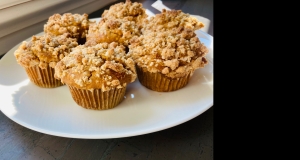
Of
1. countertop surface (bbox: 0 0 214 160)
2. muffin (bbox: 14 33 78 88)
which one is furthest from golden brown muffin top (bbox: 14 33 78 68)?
countertop surface (bbox: 0 0 214 160)

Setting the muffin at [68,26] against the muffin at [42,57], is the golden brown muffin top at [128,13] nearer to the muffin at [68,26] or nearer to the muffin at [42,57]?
the muffin at [68,26]

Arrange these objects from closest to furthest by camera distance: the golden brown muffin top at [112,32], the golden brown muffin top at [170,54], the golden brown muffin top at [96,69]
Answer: the golden brown muffin top at [96,69] → the golden brown muffin top at [170,54] → the golden brown muffin top at [112,32]

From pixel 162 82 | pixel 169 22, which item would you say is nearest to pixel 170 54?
pixel 162 82

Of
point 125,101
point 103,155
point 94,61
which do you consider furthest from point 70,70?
point 103,155

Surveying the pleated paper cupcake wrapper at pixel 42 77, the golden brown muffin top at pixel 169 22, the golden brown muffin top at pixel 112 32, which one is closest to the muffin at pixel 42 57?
the pleated paper cupcake wrapper at pixel 42 77

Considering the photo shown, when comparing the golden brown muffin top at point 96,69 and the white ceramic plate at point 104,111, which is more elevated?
the golden brown muffin top at point 96,69

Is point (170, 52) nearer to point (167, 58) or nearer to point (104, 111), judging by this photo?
point (167, 58)
